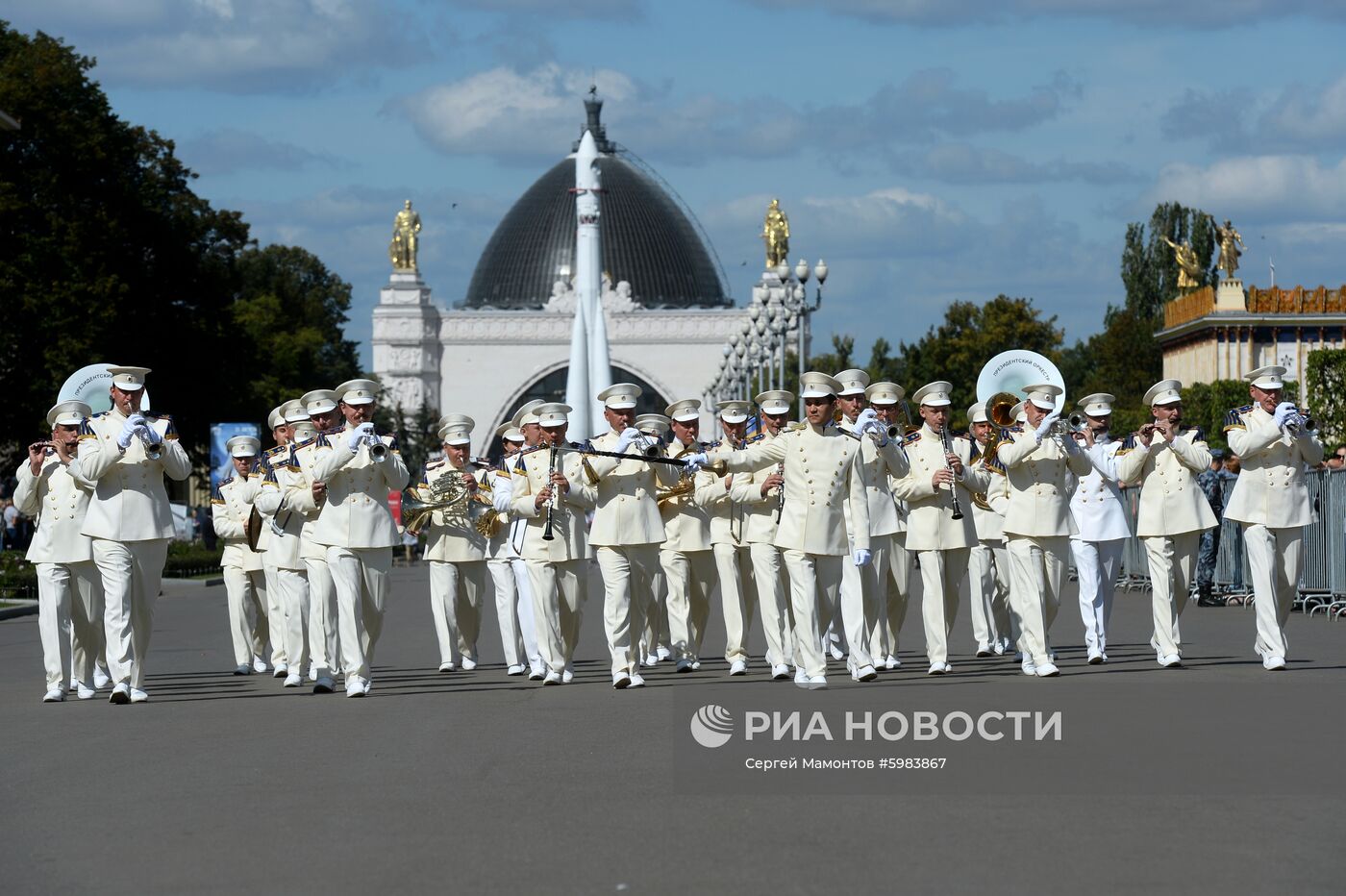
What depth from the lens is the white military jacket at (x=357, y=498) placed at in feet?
44.5

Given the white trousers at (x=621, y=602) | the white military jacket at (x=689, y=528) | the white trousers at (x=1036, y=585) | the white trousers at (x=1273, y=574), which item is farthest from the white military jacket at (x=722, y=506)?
the white trousers at (x=1273, y=574)

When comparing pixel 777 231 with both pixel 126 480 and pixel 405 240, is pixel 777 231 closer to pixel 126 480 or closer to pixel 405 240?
pixel 405 240

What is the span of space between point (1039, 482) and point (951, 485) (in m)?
0.64

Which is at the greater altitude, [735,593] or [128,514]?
[128,514]

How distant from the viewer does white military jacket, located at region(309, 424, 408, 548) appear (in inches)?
535

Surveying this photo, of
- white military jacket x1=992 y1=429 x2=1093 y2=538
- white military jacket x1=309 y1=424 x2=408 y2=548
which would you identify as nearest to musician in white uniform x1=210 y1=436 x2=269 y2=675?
white military jacket x1=309 y1=424 x2=408 y2=548

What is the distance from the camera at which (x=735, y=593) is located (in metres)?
15.1

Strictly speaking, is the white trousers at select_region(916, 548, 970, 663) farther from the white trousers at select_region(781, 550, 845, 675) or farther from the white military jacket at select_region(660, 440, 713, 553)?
the white military jacket at select_region(660, 440, 713, 553)

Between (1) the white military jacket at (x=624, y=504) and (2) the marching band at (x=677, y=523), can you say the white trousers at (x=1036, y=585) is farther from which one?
(1) the white military jacket at (x=624, y=504)

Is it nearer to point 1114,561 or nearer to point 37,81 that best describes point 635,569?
point 1114,561

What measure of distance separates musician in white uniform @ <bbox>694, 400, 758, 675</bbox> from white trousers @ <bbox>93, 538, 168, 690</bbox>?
3773mm

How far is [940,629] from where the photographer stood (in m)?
14.2

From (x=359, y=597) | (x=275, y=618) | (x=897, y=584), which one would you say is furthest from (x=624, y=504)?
(x=275, y=618)

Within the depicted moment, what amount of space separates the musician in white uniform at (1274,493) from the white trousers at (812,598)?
8.97ft
